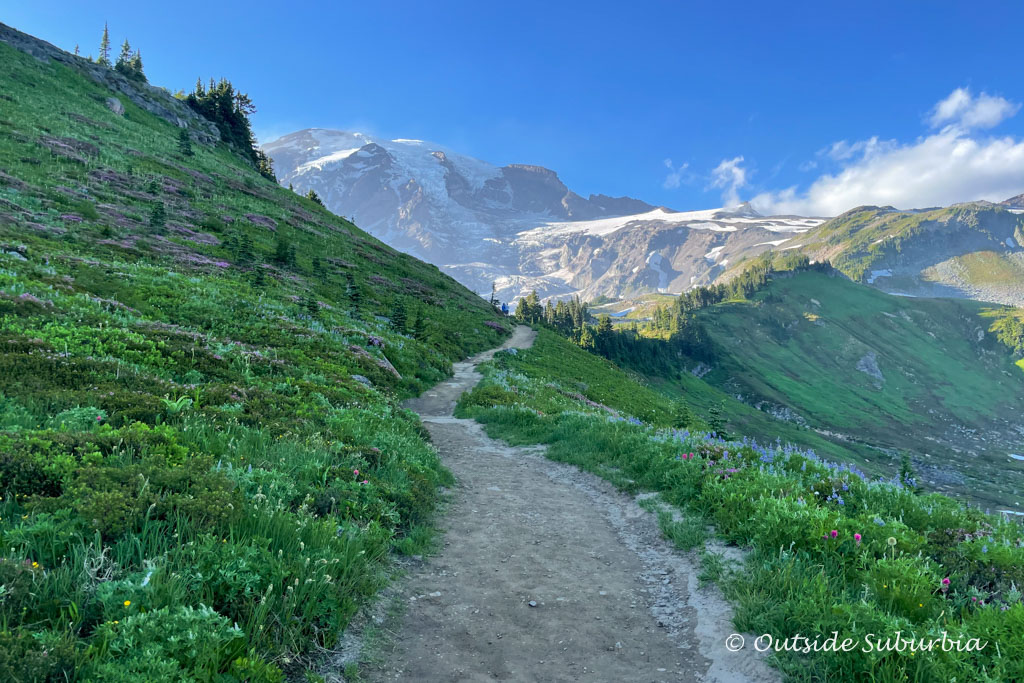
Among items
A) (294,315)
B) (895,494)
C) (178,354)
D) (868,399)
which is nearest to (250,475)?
(178,354)

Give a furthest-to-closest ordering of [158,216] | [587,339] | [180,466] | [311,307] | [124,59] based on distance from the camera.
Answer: [587,339], [124,59], [158,216], [311,307], [180,466]

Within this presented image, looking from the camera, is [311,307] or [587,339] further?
[587,339]

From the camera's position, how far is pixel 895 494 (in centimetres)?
866

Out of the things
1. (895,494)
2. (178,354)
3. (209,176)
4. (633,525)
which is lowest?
(633,525)

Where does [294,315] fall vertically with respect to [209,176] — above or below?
below

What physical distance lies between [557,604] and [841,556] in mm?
3567

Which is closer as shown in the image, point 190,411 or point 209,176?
point 190,411

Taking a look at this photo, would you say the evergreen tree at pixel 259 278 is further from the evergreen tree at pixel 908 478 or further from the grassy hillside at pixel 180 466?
the evergreen tree at pixel 908 478

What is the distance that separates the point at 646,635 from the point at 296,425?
24.6 feet

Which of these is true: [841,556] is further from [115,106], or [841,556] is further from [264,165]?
[264,165]

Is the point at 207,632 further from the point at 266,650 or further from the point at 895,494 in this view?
the point at 895,494

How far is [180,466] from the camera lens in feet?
19.5

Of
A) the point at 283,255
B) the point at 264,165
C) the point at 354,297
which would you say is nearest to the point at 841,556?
the point at 354,297

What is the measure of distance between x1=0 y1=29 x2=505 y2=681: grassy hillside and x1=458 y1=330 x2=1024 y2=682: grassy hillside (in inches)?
178
